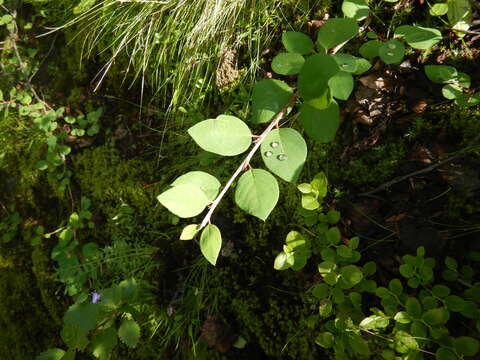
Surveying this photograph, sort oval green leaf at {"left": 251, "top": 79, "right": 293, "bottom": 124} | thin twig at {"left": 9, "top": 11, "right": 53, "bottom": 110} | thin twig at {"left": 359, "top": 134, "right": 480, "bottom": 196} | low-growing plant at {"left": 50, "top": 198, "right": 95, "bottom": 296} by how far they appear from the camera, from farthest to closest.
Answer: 1. thin twig at {"left": 9, "top": 11, "right": 53, "bottom": 110}
2. low-growing plant at {"left": 50, "top": 198, "right": 95, "bottom": 296}
3. thin twig at {"left": 359, "top": 134, "right": 480, "bottom": 196}
4. oval green leaf at {"left": 251, "top": 79, "right": 293, "bottom": 124}

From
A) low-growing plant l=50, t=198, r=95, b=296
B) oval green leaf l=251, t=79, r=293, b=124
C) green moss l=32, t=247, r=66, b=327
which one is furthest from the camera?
green moss l=32, t=247, r=66, b=327

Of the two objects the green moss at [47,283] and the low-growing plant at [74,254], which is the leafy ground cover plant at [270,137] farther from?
the green moss at [47,283]

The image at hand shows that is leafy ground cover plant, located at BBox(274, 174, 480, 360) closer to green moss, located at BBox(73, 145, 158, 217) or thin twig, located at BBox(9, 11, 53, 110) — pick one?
green moss, located at BBox(73, 145, 158, 217)

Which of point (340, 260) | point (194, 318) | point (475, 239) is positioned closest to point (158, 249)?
point (194, 318)

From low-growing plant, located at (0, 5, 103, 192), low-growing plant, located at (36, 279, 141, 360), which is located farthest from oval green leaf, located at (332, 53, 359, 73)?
low-growing plant, located at (0, 5, 103, 192)

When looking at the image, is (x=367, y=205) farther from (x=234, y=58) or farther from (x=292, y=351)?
(x=234, y=58)

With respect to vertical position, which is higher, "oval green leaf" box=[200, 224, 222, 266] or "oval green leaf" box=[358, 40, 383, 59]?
"oval green leaf" box=[358, 40, 383, 59]
